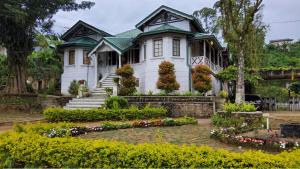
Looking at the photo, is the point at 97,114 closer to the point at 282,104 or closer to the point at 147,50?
the point at 147,50

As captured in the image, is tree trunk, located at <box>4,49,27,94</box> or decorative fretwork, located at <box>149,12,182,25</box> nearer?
tree trunk, located at <box>4,49,27,94</box>

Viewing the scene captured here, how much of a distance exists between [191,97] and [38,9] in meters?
12.5

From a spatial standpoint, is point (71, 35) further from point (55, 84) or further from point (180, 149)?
point (180, 149)

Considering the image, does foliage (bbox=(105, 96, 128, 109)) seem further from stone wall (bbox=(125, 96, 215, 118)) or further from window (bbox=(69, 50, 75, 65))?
window (bbox=(69, 50, 75, 65))

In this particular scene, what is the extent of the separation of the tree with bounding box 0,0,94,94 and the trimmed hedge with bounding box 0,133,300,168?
16.1 m

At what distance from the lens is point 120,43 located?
1021 inches

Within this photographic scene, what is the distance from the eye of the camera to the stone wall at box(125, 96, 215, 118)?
19141 mm

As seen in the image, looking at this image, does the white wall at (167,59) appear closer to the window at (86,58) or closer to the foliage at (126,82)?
the foliage at (126,82)

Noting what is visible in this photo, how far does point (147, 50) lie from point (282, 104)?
15988mm

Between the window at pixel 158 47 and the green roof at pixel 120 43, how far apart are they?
110 inches

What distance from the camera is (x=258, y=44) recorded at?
104 ft

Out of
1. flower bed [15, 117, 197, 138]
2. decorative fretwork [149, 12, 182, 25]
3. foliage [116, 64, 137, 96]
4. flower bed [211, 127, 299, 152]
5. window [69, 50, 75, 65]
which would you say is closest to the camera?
flower bed [211, 127, 299, 152]

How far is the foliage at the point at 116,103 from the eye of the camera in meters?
18.5

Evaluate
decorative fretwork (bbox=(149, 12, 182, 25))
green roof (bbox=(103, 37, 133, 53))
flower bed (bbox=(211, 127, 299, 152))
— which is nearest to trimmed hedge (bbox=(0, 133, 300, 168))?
flower bed (bbox=(211, 127, 299, 152))
